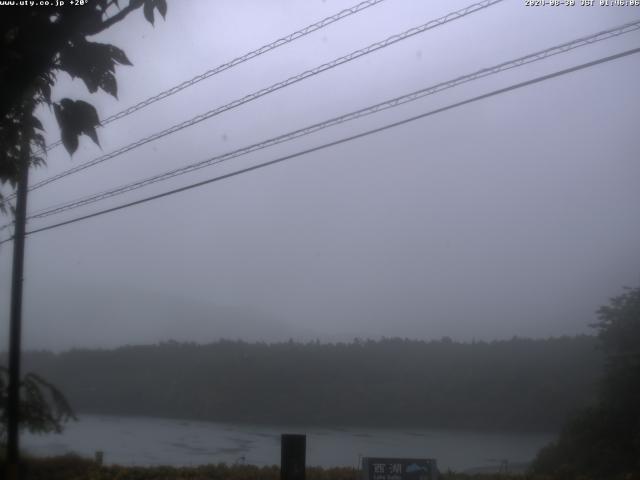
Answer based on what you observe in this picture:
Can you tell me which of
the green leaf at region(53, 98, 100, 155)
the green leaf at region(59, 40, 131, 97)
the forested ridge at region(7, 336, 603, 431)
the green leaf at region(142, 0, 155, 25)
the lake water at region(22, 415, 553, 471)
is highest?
the green leaf at region(142, 0, 155, 25)

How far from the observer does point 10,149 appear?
5.28 meters

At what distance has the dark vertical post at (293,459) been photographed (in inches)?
285

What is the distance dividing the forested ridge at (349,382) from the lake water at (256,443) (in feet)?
2.16

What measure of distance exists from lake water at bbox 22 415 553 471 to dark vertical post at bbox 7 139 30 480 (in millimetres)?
3795

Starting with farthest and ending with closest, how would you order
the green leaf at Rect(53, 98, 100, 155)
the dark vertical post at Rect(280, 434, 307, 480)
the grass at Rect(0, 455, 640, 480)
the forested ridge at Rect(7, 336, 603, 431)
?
the forested ridge at Rect(7, 336, 603, 431), the grass at Rect(0, 455, 640, 480), the dark vertical post at Rect(280, 434, 307, 480), the green leaf at Rect(53, 98, 100, 155)

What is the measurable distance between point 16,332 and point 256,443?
777 cm

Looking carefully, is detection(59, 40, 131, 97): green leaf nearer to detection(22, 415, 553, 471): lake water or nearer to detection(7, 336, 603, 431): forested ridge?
detection(22, 415, 553, 471): lake water

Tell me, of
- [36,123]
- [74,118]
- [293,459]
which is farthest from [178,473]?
[74,118]

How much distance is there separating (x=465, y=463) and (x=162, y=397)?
368 inches

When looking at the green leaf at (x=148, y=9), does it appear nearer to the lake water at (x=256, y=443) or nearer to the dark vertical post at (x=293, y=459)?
the dark vertical post at (x=293, y=459)

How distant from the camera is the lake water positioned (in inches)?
573

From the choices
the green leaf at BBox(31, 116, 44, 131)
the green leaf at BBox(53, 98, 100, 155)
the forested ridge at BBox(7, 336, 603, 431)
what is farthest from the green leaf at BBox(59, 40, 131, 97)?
the forested ridge at BBox(7, 336, 603, 431)

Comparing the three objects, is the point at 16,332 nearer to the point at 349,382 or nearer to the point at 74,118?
the point at 74,118

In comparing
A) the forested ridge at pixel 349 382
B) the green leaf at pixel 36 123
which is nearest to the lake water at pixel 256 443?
the forested ridge at pixel 349 382
